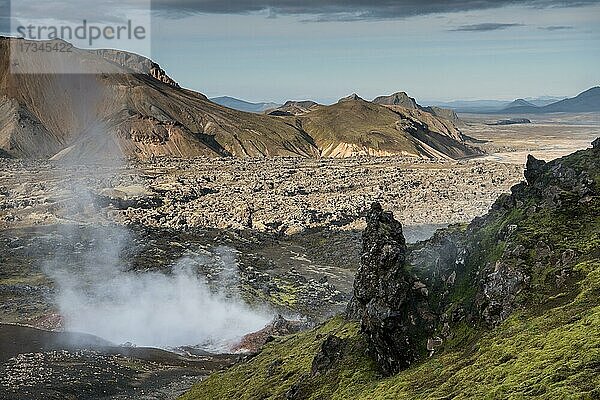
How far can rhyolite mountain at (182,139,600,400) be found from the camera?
1503 inches

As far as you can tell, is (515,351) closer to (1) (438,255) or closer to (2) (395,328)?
(2) (395,328)

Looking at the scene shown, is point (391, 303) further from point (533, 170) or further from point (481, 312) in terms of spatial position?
point (533, 170)

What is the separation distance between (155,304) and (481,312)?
86678mm

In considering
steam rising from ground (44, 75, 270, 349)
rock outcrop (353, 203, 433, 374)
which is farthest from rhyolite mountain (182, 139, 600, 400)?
steam rising from ground (44, 75, 270, 349)

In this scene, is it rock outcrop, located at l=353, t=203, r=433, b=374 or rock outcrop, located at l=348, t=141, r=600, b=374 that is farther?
rock outcrop, located at l=353, t=203, r=433, b=374

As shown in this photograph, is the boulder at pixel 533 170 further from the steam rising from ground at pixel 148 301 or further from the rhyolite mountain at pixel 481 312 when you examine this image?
the steam rising from ground at pixel 148 301

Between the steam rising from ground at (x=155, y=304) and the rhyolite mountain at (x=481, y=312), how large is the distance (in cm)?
3993

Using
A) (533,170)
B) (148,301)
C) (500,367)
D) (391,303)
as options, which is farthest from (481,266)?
(148,301)

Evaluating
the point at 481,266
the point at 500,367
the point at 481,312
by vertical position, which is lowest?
the point at 500,367

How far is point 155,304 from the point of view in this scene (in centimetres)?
12475

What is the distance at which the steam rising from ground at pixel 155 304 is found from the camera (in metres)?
112

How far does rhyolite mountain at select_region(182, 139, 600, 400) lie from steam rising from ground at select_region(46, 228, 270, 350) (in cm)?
3993

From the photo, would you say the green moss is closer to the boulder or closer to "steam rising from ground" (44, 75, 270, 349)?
the boulder

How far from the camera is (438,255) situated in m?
62.4
